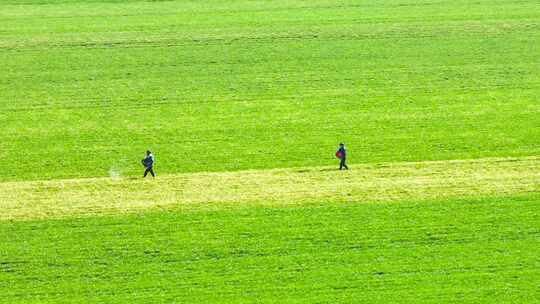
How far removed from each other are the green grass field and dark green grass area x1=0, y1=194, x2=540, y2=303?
0.09 m

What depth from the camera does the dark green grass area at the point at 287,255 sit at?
1329 inches

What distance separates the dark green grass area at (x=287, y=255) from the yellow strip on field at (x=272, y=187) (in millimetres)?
978

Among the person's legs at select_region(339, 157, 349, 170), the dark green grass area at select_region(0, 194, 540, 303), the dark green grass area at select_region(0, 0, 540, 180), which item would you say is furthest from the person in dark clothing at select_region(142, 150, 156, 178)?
the person's legs at select_region(339, 157, 349, 170)

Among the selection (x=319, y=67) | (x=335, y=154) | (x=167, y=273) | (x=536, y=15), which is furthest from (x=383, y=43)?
(x=167, y=273)

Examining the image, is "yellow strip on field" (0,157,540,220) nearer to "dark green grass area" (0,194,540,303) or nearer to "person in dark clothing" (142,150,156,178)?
"person in dark clothing" (142,150,156,178)

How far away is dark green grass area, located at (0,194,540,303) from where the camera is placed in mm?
33750

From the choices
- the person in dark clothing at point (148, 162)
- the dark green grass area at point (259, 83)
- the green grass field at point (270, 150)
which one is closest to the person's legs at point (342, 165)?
the green grass field at point (270, 150)

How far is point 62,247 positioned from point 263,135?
1537 centimetres

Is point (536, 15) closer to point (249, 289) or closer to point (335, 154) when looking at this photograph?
point (335, 154)

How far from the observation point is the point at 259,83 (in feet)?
182

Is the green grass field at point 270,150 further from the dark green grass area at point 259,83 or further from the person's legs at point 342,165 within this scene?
the person's legs at point 342,165

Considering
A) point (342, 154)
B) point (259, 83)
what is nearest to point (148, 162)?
point (342, 154)

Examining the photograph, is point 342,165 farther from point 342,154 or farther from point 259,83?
point 259,83

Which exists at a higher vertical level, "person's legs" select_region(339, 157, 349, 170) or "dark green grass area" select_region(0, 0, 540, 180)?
"dark green grass area" select_region(0, 0, 540, 180)
